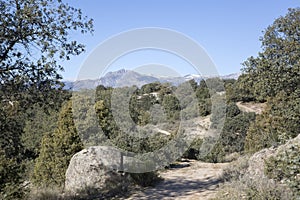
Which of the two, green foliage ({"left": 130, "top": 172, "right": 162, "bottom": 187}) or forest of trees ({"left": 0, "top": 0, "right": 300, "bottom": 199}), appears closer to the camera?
forest of trees ({"left": 0, "top": 0, "right": 300, "bottom": 199})

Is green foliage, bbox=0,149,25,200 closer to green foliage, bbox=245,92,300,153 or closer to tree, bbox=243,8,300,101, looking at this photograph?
tree, bbox=243,8,300,101

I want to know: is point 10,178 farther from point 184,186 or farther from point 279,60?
point 279,60

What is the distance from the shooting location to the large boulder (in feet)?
27.5

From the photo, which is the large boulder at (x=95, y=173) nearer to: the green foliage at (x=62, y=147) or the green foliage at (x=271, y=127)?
the green foliage at (x=62, y=147)

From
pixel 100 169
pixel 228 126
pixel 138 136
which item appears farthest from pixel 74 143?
pixel 228 126

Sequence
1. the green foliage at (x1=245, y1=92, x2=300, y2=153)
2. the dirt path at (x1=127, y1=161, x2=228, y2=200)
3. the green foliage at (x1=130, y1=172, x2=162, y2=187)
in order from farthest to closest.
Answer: the green foliage at (x1=245, y1=92, x2=300, y2=153) → the green foliage at (x1=130, y1=172, x2=162, y2=187) → the dirt path at (x1=127, y1=161, x2=228, y2=200)

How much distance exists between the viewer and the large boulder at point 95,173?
8383mm

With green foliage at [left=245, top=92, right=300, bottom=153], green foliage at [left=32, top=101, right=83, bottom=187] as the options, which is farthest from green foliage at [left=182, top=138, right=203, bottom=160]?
green foliage at [left=32, top=101, right=83, bottom=187]

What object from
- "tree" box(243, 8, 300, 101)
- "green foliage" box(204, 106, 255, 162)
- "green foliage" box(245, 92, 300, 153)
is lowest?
"green foliage" box(204, 106, 255, 162)

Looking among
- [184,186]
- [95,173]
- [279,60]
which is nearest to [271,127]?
[279,60]

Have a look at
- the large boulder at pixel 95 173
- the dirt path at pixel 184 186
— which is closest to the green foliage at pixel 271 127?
the dirt path at pixel 184 186

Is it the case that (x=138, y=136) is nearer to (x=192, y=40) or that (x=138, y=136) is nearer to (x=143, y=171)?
(x=143, y=171)

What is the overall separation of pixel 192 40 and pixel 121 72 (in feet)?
18.9

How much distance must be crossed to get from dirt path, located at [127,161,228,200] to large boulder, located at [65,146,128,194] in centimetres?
89
